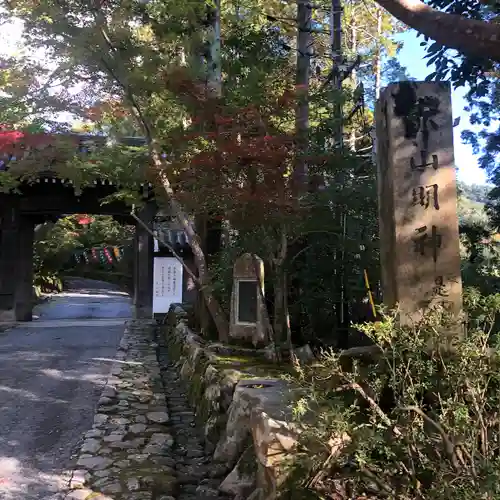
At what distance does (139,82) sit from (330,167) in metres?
3.19

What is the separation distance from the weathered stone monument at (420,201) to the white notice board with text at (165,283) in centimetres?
1277

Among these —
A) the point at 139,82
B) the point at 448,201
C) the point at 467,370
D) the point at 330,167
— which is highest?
the point at 139,82

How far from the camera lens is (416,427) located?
2.53m

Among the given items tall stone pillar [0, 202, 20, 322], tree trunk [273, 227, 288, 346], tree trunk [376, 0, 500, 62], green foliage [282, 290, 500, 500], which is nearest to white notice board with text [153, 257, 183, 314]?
tall stone pillar [0, 202, 20, 322]

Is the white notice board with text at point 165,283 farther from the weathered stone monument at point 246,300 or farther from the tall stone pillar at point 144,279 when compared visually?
the weathered stone monument at point 246,300

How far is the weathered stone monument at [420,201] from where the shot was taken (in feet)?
13.2

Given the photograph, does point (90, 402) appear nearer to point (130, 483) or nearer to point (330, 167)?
point (130, 483)

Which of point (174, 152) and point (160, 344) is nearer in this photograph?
point (174, 152)

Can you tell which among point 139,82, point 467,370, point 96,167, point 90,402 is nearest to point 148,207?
point 96,167

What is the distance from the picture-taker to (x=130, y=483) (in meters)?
4.02

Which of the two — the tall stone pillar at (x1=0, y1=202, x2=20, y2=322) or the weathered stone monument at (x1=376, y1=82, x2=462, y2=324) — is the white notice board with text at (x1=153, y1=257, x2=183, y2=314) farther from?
the weathered stone monument at (x1=376, y1=82, x2=462, y2=324)

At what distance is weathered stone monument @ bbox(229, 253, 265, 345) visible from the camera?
6984 millimetres

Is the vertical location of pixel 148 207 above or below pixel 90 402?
above

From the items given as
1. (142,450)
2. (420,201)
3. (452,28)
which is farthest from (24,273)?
(452,28)
